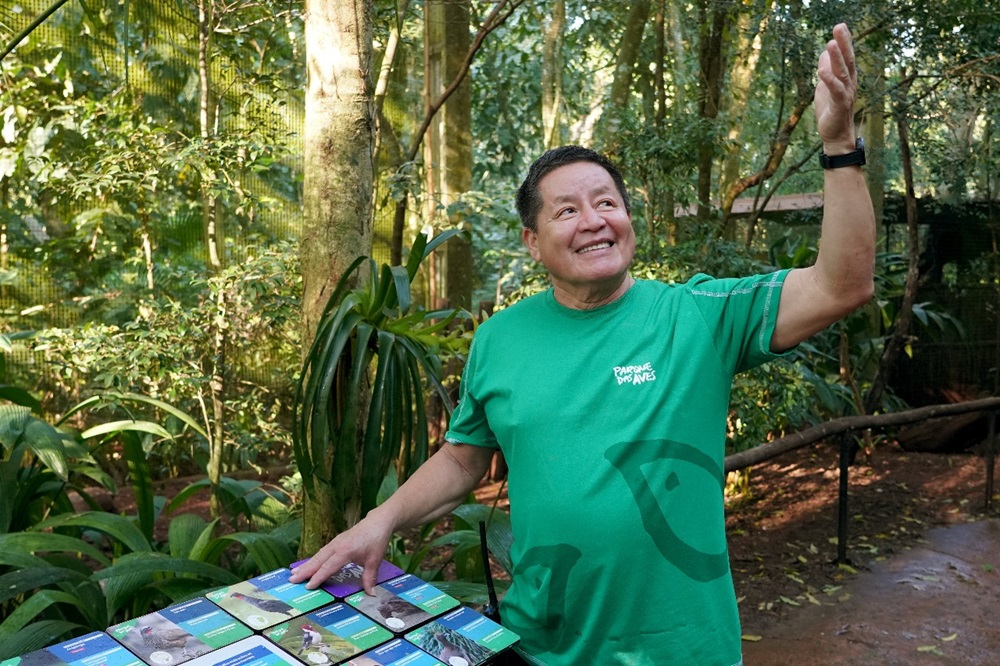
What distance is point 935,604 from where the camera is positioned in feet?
12.6

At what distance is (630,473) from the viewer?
1412mm

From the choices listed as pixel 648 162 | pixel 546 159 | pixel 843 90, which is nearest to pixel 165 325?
pixel 648 162

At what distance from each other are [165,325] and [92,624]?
1.50 metres

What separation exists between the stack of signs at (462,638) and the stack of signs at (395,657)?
2 cm

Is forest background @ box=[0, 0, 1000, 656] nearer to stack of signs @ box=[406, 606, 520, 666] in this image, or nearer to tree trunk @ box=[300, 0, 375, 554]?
tree trunk @ box=[300, 0, 375, 554]

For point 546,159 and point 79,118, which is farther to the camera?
point 79,118

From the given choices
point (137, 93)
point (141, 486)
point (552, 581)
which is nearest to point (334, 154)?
point (552, 581)

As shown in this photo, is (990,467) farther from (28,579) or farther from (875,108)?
(28,579)

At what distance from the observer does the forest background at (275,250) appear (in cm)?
238

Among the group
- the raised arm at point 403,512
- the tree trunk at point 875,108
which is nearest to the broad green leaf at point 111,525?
the raised arm at point 403,512

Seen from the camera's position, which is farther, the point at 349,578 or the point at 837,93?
the point at 349,578

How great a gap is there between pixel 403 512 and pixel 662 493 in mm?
458

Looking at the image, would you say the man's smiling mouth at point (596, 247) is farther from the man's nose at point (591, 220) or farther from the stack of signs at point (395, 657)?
the stack of signs at point (395, 657)

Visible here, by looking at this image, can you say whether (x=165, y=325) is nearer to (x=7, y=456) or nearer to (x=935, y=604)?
(x=7, y=456)
